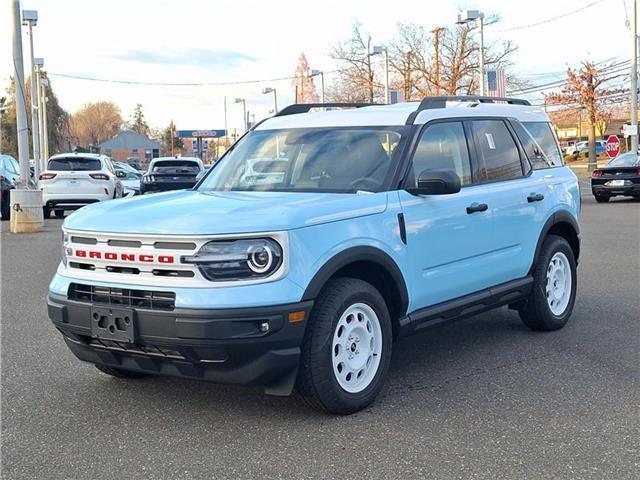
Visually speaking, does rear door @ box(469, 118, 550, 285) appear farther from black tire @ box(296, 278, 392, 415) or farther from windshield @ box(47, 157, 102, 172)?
windshield @ box(47, 157, 102, 172)

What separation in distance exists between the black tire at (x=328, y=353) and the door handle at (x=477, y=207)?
4.15ft

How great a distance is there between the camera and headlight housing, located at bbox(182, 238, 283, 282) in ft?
14.0

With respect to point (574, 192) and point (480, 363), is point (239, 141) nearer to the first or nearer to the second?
point (480, 363)

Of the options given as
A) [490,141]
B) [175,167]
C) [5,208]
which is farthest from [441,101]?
[5,208]

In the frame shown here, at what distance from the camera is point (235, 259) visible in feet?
14.0

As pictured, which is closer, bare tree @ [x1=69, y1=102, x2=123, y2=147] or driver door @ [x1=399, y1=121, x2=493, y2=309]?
driver door @ [x1=399, y1=121, x2=493, y2=309]

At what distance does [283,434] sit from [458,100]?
3.26 meters

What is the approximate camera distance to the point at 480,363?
19.4 feet

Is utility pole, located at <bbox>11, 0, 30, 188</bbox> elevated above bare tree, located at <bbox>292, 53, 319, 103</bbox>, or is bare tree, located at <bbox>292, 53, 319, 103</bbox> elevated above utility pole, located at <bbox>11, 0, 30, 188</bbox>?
bare tree, located at <bbox>292, 53, 319, 103</bbox>

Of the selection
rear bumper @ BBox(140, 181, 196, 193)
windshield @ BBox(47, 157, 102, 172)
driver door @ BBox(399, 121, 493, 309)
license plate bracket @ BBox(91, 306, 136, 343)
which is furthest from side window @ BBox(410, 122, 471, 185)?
rear bumper @ BBox(140, 181, 196, 193)

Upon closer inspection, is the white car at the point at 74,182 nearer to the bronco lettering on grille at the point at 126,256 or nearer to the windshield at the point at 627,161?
the windshield at the point at 627,161

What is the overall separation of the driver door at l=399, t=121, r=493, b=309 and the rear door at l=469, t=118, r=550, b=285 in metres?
0.13

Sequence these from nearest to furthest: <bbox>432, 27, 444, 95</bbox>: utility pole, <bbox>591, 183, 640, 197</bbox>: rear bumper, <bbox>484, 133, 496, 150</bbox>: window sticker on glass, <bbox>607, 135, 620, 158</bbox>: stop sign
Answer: <bbox>484, 133, 496, 150</bbox>: window sticker on glass → <bbox>591, 183, 640, 197</bbox>: rear bumper → <bbox>607, 135, 620, 158</bbox>: stop sign → <bbox>432, 27, 444, 95</bbox>: utility pole

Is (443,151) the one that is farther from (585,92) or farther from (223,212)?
(585,92)
